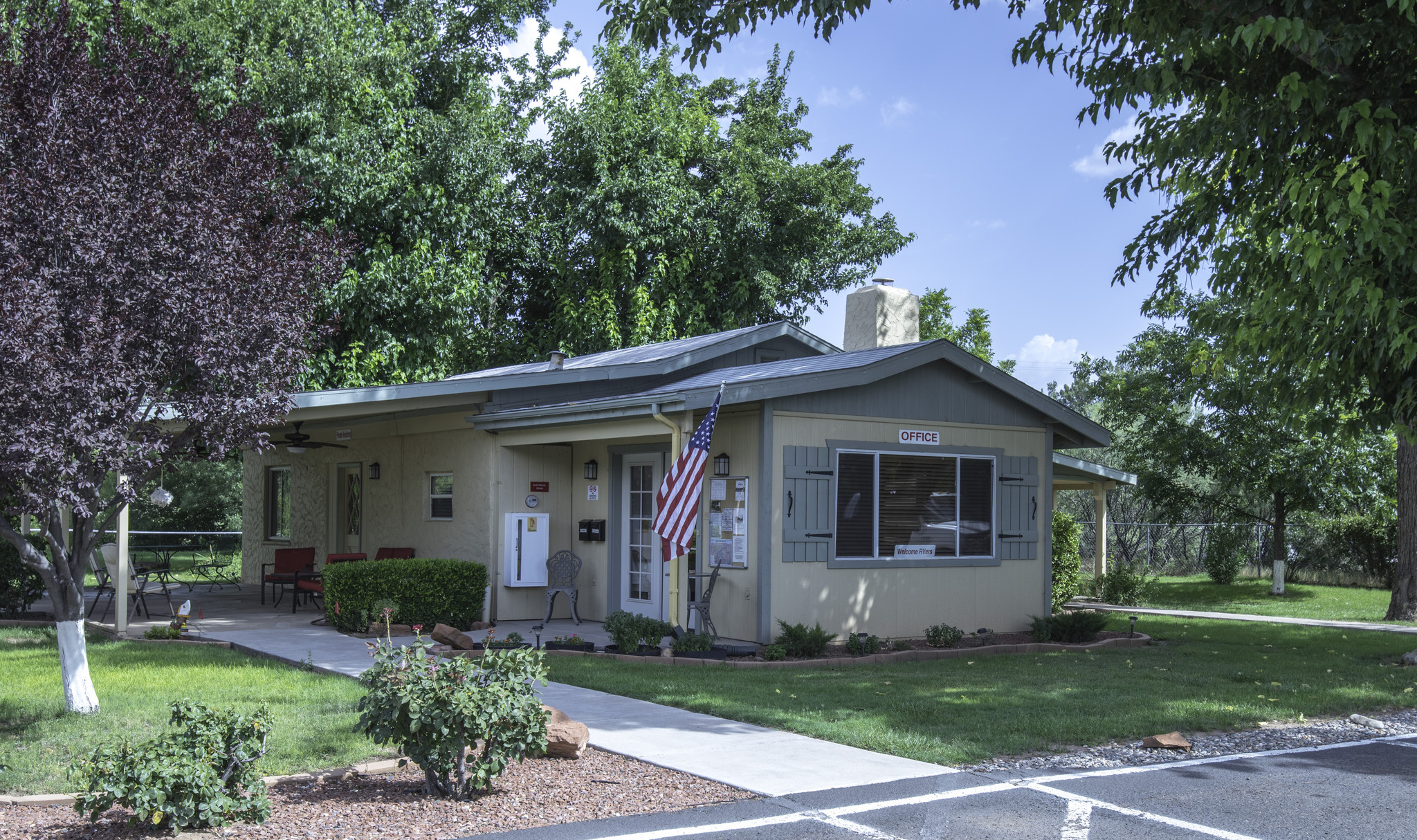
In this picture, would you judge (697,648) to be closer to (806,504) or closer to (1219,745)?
(806,504)

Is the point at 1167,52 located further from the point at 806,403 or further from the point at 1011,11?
the point at 806,403

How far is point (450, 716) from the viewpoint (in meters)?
5.76

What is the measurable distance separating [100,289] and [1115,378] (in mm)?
21064

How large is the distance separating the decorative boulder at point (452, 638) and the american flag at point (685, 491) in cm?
220

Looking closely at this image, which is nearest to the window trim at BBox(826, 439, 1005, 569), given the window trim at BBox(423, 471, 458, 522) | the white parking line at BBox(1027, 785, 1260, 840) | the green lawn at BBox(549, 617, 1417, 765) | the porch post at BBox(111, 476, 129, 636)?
the green lawn at BBox(549, 617, 1417, 765)

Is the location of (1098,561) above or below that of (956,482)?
below

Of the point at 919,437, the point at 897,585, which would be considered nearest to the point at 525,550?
the point at 897,585

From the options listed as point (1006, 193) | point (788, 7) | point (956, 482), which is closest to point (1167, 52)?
point (788, 7)

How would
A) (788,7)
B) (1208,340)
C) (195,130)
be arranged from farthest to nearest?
(1208,340) → (788,7) → (195,130)

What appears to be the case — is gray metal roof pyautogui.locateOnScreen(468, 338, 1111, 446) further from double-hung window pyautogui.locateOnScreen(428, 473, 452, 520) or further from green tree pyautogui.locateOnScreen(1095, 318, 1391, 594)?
green tree pyautogui.locateOnScreen(1095, 318, 1391, 594)

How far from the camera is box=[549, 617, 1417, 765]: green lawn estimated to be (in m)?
7.87

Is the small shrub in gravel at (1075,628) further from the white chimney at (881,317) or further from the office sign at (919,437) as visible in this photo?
the white chimney at (881,317)

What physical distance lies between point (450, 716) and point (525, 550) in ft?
29.0

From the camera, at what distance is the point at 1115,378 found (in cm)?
2420
